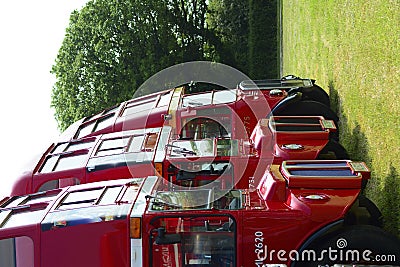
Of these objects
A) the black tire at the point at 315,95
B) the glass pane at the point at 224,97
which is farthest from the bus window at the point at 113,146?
the black tire at the point at 315,95

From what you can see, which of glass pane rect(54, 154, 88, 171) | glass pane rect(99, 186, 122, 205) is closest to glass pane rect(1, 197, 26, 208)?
glass pane rect(99, 186, 122, 205)

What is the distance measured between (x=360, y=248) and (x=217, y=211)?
1242 millimetres

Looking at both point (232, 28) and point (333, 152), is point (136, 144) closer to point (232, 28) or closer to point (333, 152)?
point (333, 152)

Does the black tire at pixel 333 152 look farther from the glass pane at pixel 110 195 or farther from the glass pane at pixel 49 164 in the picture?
the glass pane at pixel 49 164

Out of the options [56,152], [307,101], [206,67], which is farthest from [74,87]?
[307,101]

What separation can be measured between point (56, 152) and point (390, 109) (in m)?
5.36

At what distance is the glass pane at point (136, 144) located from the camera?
870 cm

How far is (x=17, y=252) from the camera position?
247 inches

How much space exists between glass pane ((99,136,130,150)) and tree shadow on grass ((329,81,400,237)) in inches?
118

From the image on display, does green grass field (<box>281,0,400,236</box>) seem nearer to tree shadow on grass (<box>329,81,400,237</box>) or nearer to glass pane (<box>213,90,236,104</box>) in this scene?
tree shadow on grass (<box>329,81,400,237</box>)

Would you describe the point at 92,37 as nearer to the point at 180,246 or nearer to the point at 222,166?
the point at 222,166

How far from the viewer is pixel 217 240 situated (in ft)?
19.1

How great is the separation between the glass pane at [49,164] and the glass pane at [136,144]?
122 centimetres

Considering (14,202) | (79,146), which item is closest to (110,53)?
(79,146)
